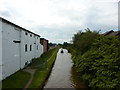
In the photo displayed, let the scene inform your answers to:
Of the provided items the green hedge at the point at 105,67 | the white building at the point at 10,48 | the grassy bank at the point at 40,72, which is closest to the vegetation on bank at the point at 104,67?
the green hedge at the point at 105,67

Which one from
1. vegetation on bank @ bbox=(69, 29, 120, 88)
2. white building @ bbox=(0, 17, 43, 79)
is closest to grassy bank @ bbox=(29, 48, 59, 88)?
white building @ bbox=(0, 17, 43, 79)

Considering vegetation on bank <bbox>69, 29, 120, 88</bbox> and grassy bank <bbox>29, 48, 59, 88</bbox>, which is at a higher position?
vegetation on bank <bbox>69, 29, 120, 88</bbox>

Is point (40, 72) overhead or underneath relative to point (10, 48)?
underneath

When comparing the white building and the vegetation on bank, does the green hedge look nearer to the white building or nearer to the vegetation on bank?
the vegetation on bank

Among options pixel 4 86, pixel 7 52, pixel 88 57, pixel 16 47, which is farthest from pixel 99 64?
pixel 16 47

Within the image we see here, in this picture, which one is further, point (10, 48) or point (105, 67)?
point (10, 48)

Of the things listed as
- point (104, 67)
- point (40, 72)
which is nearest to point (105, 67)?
point (104, 67)

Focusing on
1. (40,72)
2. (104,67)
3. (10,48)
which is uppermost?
(10,48)

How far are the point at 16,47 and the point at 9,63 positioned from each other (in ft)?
8.95

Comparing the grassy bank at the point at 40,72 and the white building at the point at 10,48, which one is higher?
the white building at the point at 10,48

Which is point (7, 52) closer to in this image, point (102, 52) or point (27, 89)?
point (27, 89)

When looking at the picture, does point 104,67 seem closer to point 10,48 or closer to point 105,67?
point 105,67

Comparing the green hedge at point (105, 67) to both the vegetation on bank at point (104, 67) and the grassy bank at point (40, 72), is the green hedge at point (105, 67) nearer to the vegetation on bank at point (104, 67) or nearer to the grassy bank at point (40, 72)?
the vegetation on bank at point (104, 67)

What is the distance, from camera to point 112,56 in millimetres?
11711
